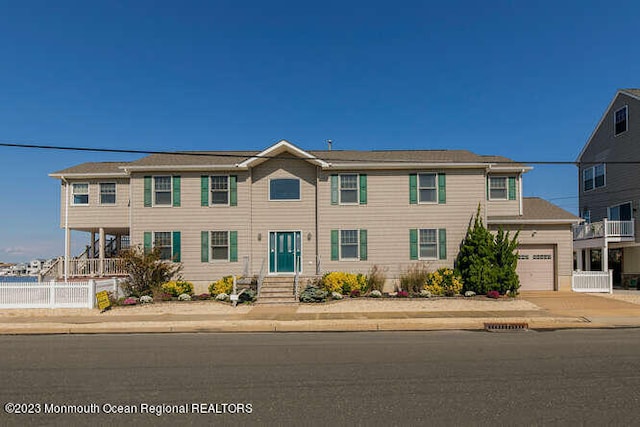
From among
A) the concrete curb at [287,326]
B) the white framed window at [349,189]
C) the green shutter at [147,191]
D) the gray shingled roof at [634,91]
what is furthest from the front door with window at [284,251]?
the gray shingled roof at [634,91]

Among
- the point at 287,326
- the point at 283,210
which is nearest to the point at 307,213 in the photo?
the point at 283,210

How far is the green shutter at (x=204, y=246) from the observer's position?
19625 millimetres

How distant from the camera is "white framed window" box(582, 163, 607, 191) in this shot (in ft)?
91.5

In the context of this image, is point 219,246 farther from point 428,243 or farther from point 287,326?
point 428,243

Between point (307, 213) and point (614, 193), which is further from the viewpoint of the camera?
point (614, 193)

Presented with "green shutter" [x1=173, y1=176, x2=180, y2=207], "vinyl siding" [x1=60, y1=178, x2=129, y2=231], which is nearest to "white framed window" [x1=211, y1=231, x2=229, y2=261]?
"green shutter" [x1=173, y1=176, x2=180, y2=207]

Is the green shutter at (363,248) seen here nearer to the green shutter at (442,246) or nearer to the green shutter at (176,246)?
the green shutter at (442,246)

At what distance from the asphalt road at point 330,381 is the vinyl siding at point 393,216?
9.11 meters

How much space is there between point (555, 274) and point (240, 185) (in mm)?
15169

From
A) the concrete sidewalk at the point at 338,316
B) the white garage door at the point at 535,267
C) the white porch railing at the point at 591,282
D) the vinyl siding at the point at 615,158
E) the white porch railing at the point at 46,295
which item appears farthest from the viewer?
the vinyl siding at the point at 615,158

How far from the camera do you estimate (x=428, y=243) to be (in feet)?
64.6

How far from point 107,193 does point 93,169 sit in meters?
1.53

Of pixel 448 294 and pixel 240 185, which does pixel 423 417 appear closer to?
pixel 448 294

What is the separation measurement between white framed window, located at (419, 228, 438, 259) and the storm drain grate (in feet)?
23.4
